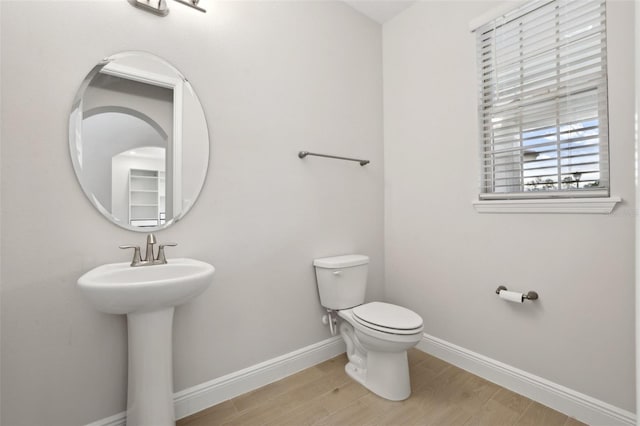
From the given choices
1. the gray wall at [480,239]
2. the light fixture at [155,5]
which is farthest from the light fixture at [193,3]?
the gray wall at [480,239]

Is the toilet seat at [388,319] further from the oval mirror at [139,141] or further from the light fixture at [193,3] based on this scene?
the light fixture at [193,3]

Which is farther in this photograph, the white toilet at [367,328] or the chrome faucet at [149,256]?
the white toilet at [367,328]

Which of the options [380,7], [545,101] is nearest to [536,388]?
[545,101]

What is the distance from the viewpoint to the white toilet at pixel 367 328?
157cm

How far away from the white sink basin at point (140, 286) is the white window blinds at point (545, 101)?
1.69 metres

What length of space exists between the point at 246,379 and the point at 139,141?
1392 mm

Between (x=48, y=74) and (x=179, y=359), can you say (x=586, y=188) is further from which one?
(x=48, y=74)

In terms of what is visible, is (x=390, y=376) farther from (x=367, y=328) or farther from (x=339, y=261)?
(x=339, y=261)

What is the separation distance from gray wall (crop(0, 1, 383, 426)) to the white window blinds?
83cm

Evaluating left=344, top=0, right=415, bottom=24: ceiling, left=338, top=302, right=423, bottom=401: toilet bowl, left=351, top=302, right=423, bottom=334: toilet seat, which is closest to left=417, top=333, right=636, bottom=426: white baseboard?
left=338, top=302, right=423, bottom=401: toilet bowl

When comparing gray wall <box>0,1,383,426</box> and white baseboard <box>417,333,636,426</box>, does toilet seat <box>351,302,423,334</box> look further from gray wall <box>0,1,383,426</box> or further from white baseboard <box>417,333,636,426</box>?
white baseboard <box>417,333,636,426</box>

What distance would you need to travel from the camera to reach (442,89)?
6.61 ft

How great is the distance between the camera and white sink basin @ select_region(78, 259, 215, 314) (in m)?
1.02

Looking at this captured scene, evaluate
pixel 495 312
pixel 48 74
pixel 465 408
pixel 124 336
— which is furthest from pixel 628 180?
pixel 48 74
